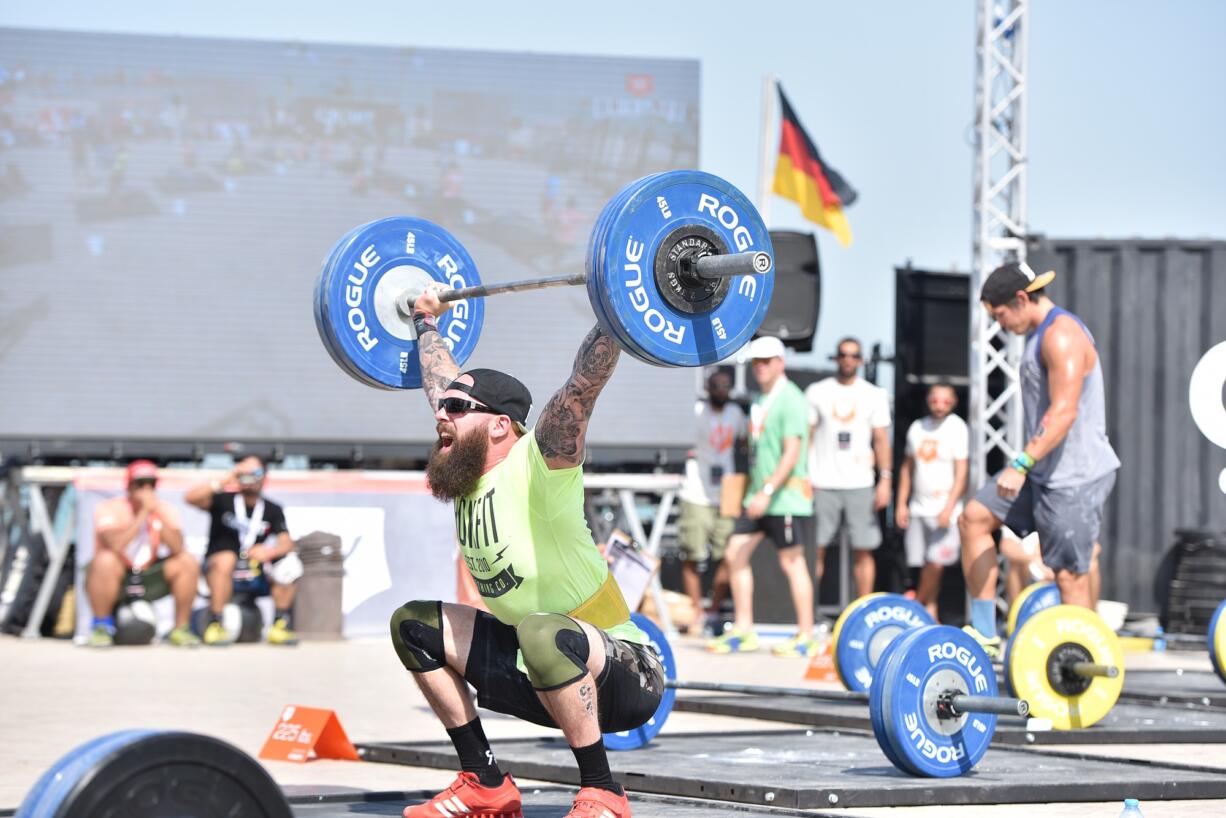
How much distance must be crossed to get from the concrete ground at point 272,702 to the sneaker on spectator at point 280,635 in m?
0.16

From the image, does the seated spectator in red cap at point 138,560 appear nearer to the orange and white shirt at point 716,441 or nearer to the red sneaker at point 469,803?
the orange and white shirt at point 716,441

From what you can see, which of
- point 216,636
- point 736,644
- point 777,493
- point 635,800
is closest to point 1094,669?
point 635,800

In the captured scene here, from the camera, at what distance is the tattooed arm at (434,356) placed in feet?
14.9

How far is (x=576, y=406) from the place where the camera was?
3844 millimetres

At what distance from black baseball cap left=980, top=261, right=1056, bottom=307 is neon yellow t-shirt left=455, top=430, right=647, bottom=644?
257 centimetres

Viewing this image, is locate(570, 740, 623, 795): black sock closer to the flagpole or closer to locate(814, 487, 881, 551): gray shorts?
locate(814, 487, 881, 551): gray shorts

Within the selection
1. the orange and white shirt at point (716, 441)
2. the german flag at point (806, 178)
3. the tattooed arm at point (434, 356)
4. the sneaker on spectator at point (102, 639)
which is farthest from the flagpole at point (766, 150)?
the tattooed arm at point (434, 356)

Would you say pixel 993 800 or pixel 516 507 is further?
pixel 993 800

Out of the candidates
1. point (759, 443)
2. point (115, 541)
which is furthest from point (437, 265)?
point (115, 541)

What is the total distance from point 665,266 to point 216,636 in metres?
6.51

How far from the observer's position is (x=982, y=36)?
982 cm

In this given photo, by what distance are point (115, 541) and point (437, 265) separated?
5298 millimetres

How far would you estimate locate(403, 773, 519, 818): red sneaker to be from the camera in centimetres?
398

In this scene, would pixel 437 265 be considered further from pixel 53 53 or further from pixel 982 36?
pixel 53 53
